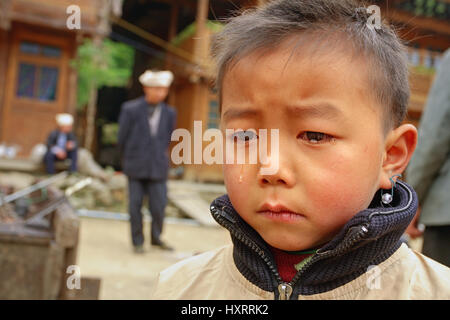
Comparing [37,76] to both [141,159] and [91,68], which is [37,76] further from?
[141,159]

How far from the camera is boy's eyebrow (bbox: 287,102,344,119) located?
1042mm

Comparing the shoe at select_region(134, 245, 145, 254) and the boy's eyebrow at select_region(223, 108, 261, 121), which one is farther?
the shoe at select_region(134, 245, 145, 254)

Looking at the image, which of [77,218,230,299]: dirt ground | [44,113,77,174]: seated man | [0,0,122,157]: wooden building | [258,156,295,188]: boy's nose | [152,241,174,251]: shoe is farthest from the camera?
[0,0,122,157]: wooden building

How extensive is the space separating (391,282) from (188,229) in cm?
708

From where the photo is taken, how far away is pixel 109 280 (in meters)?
4.47

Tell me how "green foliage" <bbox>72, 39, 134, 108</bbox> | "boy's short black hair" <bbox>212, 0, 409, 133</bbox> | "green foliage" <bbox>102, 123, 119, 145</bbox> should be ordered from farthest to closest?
Result: "green foliage" <bbox>102, 123, 119, 145</bbox>
"green foliage" <bbox>72, 39, 134, 108</bbox>
"boy's short black hair" <bbox>212, 0, 409, 133</bbox>

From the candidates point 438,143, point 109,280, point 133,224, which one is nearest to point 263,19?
point 438,143

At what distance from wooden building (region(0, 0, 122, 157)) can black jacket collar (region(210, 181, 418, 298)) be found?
1087cm

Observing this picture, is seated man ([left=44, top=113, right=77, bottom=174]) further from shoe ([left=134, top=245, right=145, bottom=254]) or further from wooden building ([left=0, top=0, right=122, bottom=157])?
shoe ([left=134, top=245, right=145, bottom=254])

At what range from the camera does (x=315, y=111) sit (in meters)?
1.04

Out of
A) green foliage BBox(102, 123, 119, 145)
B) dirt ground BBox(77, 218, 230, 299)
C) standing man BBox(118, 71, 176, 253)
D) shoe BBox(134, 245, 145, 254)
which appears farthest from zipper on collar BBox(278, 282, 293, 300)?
green foliage BBox(102, 123, 119, 145)

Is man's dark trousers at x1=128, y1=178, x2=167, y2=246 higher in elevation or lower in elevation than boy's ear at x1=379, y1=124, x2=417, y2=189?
lower

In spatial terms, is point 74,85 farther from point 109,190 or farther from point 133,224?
point 133,224

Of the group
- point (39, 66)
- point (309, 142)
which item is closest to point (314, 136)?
point (309, 142)
